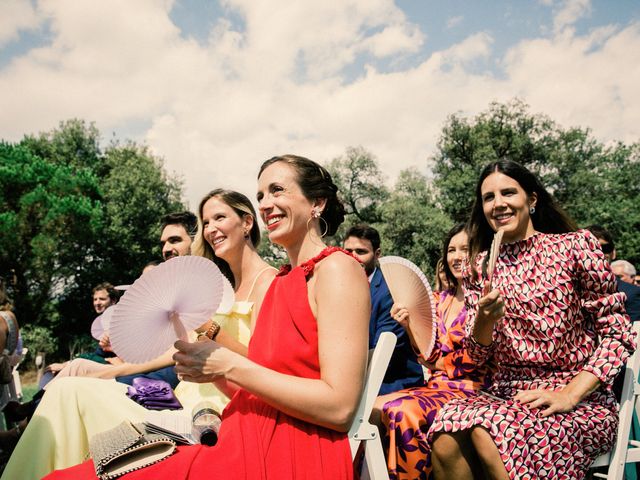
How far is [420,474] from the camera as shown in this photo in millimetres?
2725

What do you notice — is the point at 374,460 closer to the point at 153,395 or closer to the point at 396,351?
the point at 396,351

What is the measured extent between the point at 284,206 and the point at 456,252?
8.73 feet

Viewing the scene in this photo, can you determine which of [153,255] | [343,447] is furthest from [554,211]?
[153,255]

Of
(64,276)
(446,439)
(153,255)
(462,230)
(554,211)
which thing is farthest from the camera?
(153,255)

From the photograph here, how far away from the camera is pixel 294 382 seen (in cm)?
184

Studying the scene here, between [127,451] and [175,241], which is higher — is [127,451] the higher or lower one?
the lower one

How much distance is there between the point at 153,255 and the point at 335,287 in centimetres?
3088

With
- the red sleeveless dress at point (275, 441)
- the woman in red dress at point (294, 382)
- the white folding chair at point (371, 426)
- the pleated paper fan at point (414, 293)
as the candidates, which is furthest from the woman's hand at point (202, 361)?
the pleated paper fan at point (414, 293)

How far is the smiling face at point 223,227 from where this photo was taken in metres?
4.14

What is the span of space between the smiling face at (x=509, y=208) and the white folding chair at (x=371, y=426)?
5.06 ft

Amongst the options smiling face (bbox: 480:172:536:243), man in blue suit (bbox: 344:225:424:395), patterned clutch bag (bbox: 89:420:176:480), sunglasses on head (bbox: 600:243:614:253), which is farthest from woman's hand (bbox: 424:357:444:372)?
sunglasses on head (bbox: 600:243:614:253)

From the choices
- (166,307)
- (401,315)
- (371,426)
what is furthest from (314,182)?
(401,315)

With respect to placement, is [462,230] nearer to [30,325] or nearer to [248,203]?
[248,203]

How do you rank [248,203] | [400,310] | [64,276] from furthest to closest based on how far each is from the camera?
1. [64,276]
2. [248,203]
3. [400,310]
